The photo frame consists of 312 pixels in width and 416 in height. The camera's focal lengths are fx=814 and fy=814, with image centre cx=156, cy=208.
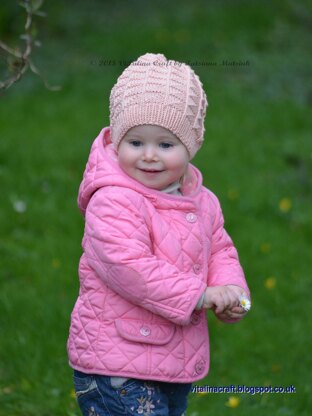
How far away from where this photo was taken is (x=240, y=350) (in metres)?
4.52

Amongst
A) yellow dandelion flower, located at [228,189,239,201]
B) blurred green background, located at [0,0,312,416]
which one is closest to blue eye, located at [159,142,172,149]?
blurred green background, located at [0,0,312,416]

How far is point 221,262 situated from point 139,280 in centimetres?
44

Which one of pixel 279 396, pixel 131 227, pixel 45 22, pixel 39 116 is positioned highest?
pixel 45 22

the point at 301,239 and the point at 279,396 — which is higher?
the point at 301,239

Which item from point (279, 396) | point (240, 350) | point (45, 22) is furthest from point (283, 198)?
point (45, 22)

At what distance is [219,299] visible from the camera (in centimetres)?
255

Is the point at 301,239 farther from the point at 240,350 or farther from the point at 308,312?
the point at 240,350

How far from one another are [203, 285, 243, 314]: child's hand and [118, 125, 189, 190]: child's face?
15.4 inches

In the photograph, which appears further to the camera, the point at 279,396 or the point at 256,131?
the point at 256,131

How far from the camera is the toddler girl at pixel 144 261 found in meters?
2.52

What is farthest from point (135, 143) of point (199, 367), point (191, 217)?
point (199, 367)

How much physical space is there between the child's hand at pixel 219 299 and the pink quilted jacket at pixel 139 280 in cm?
4

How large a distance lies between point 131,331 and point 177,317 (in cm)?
17

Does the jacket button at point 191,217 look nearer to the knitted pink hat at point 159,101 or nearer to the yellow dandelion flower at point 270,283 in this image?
the knitted pink hat at point 159,101
